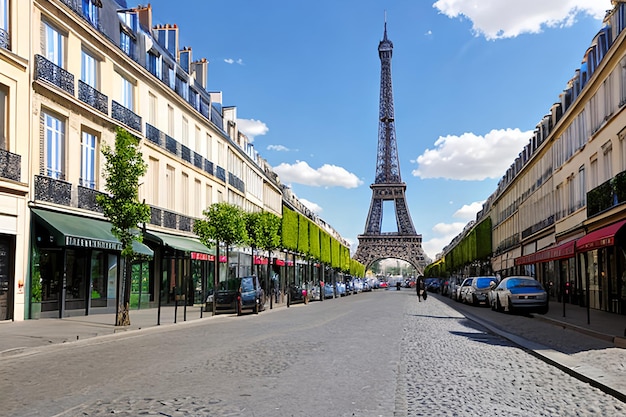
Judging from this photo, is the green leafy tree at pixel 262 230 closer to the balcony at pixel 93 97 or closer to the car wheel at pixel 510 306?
the balcony at pixel 93 97

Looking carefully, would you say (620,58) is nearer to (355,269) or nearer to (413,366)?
(413,366)

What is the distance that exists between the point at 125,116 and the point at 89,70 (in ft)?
10.3

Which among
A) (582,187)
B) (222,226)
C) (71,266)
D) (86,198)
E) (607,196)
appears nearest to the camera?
(71,266)

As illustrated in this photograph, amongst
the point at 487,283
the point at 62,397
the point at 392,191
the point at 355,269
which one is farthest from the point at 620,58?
the point at 392,191

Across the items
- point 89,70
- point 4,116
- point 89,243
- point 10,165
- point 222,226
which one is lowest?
point 89,243

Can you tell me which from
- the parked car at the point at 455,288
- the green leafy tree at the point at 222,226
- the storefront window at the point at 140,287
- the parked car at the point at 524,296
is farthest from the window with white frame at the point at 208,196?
the parked car at the point at 524,296

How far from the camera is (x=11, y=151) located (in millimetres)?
21922

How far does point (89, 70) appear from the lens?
28.0 m

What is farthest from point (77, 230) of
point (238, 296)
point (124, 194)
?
point (238, 296)

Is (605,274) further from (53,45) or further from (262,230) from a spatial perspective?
(53,45)

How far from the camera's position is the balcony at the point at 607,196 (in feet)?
80.9

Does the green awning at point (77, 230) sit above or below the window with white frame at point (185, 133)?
below

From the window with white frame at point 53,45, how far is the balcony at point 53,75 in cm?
38

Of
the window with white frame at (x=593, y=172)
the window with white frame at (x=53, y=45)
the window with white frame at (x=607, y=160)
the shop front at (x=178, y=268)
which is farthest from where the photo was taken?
the shop front at (x=178, y=268)
